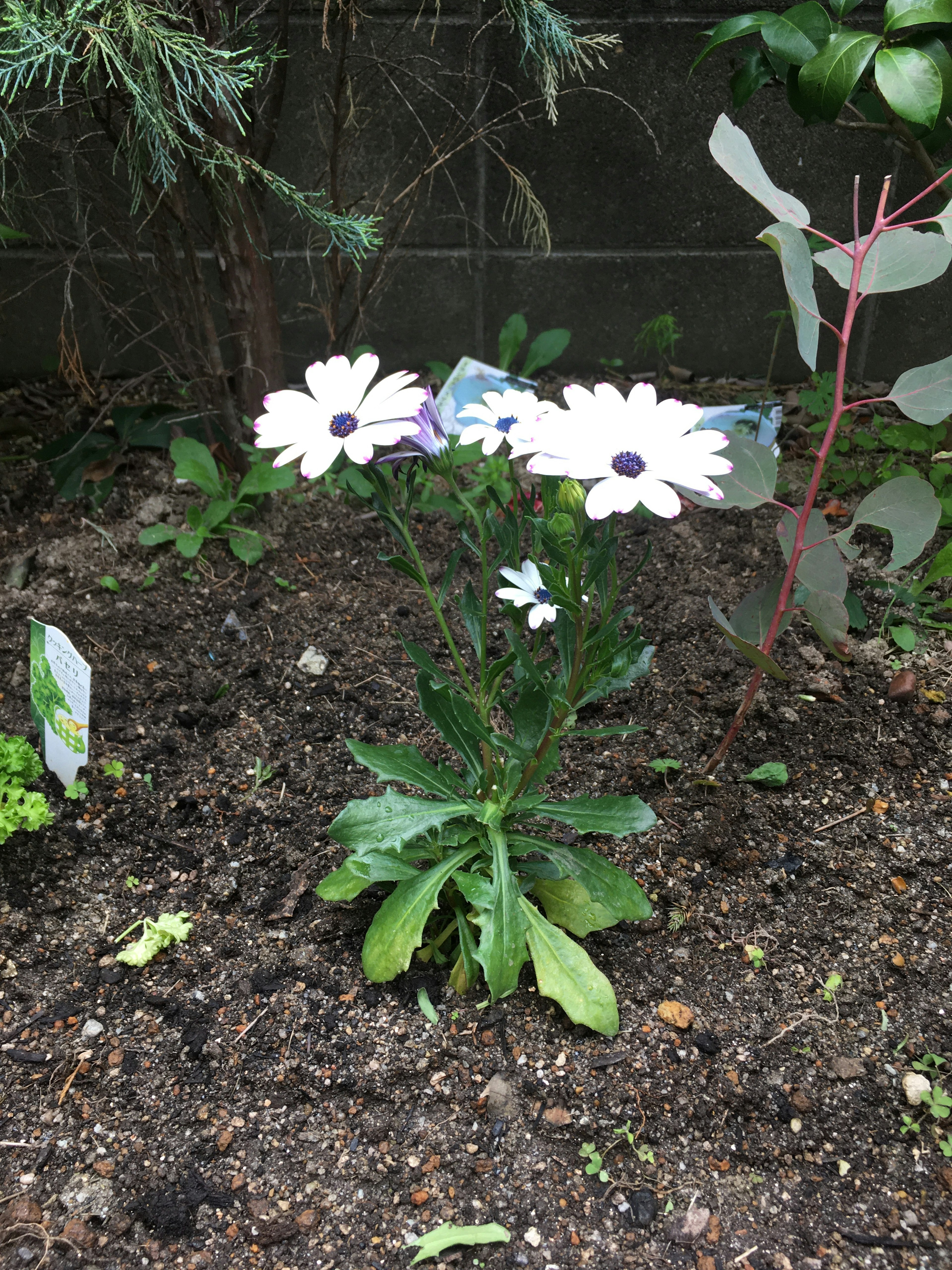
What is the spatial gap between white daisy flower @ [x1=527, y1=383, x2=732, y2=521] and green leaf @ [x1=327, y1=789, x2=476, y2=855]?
0.57m

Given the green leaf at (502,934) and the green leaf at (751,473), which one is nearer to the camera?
the green leaf at (502,934)

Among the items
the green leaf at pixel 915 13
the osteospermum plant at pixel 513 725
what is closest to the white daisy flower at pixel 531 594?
the osteospermum plant at pixel 513 725

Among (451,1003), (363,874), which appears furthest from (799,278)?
(451,1003)

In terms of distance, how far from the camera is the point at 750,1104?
4.28 ft

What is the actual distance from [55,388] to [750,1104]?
9.77ft

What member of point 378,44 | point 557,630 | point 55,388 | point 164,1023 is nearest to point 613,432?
point 557,630

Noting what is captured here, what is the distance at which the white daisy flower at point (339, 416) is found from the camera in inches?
40.7

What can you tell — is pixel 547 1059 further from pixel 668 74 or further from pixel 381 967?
pixel 668 74

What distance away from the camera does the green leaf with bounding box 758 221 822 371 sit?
121 centimetres

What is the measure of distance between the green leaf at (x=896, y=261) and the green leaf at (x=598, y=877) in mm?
920

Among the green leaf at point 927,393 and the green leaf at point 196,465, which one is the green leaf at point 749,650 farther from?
the green leaf at point 196,465

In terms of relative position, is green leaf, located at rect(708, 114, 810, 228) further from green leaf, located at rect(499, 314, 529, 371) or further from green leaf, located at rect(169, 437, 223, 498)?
green leaf, located at rect(499, 314, 529, 371)

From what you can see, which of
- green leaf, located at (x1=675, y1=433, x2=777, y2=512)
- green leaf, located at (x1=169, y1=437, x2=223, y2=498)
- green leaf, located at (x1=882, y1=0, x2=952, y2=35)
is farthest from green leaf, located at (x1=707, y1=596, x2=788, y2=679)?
green leaf, located at (x1=169, y1=437, x2=223, y2=498)

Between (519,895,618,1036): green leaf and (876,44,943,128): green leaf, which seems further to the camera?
(876,44,943,128): green leaf
